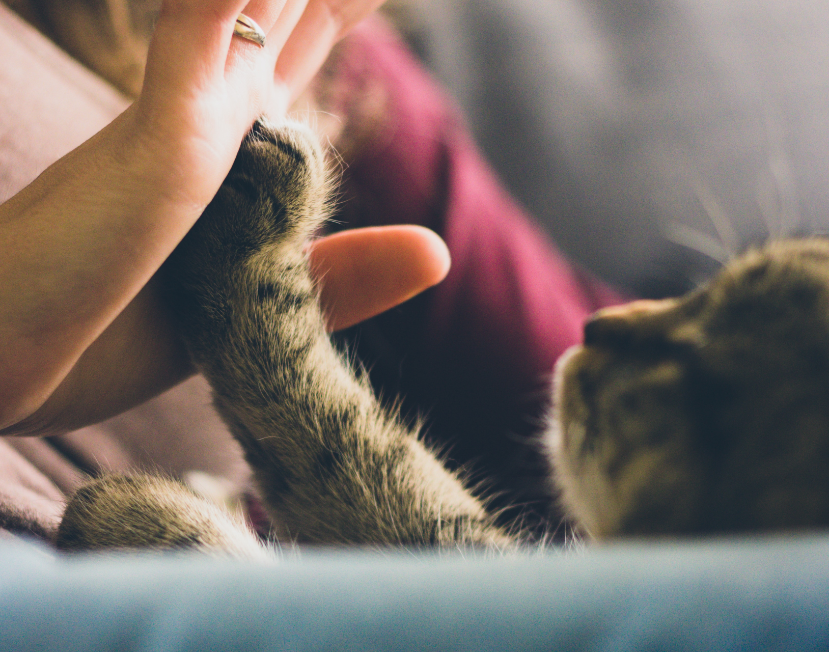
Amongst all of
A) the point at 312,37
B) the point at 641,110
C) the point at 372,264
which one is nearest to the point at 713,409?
the point at 372,264

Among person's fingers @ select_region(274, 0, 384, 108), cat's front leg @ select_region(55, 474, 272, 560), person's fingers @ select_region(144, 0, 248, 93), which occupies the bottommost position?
cat's front leg @ select_region(55, 474, 272, 560)

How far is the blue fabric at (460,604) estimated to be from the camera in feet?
0.53

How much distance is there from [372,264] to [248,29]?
196mm

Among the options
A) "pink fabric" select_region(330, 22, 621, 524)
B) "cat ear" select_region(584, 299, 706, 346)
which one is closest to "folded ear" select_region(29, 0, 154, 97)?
"pink fabric" select_region(330, 22, 621, 524)

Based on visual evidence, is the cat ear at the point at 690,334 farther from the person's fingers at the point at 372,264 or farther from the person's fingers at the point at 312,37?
the person's fingers at the point at 312,37

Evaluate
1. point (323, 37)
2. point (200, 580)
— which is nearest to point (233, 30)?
point (323, 37)

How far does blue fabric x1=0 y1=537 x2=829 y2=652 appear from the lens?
16 centimetres

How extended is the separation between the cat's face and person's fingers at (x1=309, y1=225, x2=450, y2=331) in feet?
0.55

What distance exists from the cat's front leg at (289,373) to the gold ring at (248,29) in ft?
0.18

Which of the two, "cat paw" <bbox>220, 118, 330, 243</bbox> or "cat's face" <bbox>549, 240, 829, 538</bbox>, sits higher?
"cat paw" <bbox>220, 118, 330, 243</bbox>

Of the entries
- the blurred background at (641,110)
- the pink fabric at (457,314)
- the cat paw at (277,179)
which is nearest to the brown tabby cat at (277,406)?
→ the cat paw at (277,179)

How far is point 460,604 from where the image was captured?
0.55ft

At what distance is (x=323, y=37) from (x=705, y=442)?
405 millimetres

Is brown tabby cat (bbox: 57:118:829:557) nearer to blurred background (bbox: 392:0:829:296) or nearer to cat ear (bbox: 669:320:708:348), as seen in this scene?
cat ear (bbox: 669:320:708:348)
